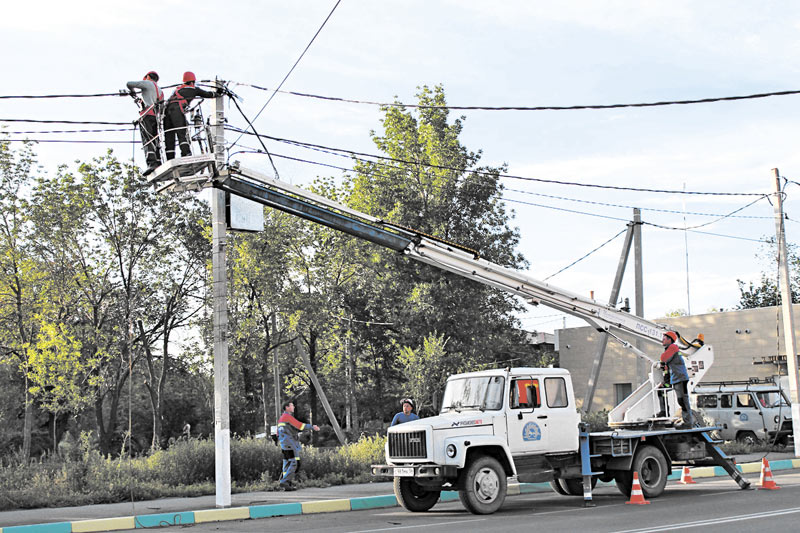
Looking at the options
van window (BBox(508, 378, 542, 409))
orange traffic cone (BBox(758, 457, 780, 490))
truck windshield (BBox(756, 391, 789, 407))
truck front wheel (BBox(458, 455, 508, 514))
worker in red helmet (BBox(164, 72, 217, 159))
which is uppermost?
worker in red helmet (BBox(164, 72, 217, 159))

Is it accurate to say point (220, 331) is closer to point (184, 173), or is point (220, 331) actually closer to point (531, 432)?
point (184, 173)

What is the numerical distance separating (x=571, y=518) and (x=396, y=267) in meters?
24.8

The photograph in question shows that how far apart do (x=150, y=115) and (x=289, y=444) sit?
7327mm

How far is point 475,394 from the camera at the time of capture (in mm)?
13648

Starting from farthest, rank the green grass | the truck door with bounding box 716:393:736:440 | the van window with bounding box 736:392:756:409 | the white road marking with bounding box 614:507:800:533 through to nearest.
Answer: the truck door with bounding box 716:393:736:440 → the van window with bounding box 736:392:756:409 → the green grass → the white road marking with bounding box 614:507:800:533

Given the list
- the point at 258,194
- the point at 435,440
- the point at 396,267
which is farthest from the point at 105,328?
the point at 435,440

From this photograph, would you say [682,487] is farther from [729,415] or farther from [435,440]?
[729,415]

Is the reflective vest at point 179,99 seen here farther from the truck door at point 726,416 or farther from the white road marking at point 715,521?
the truck door at point 726,416

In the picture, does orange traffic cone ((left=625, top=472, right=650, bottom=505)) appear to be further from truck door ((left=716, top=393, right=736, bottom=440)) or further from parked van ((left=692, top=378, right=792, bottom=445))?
truck door ((left=716, top=393, right=736, bottom=440))

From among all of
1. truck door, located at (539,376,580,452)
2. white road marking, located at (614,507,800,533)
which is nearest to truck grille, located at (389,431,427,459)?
truck door, located at (539,376,580,452)

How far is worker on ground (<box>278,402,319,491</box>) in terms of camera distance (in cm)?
1628

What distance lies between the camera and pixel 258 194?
14.0 meters

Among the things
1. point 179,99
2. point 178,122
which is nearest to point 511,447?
point 178,122

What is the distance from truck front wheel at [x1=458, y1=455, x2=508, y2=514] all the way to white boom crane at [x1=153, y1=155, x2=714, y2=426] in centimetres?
452
